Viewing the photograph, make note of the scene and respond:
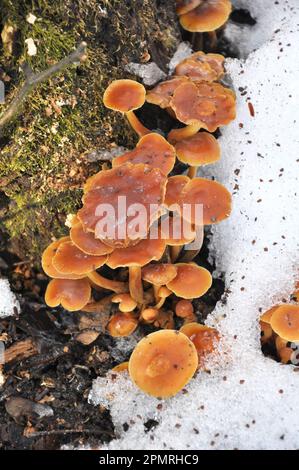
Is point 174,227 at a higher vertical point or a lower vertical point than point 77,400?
higher

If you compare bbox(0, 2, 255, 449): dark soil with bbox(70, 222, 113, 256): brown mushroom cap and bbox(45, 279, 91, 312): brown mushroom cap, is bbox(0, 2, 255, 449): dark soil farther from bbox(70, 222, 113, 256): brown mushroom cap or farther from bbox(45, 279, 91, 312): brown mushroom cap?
bbox(70, 222, 113, 256): brown mushroom cap

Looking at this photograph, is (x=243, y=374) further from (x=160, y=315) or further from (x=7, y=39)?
(x=7, y=39)

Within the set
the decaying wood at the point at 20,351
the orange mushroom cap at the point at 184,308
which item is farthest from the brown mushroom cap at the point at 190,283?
the decaying wood at the point at 20,351

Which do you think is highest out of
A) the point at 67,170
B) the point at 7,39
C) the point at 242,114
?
the point at 7,39

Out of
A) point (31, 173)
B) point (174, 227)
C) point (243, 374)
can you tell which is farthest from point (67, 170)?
point (243, 374)

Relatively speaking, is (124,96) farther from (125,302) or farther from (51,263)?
(125,302)
